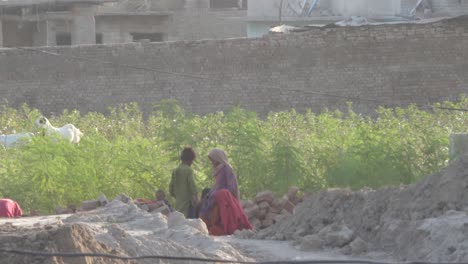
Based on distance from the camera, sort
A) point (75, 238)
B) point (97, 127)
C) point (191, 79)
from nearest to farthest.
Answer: point (75, 238), point (97, 127), point (191, 79)

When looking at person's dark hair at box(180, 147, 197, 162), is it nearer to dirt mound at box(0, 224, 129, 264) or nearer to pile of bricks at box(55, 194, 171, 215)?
pile of bricks at box(55, 194, 171, 215)

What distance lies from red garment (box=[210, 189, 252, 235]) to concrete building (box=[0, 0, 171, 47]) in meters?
22.9

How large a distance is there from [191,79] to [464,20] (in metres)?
5.58

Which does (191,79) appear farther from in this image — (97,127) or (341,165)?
(341,165)

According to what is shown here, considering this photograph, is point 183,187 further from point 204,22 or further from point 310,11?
point 204,22

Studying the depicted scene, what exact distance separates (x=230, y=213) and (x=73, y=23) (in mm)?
23722

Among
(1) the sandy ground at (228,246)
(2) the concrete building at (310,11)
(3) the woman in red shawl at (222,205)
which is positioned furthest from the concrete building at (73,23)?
(1) the sandy ground at (228,246)

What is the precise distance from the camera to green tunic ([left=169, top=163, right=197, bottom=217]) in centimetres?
1179

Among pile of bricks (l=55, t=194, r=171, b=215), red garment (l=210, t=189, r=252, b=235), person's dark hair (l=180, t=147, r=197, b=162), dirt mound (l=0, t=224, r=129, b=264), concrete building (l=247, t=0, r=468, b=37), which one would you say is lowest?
pile of bricks (l=55, t=194, r=171, b=215)

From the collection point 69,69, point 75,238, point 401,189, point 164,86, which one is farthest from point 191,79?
point 75,238

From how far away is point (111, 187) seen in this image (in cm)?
1361

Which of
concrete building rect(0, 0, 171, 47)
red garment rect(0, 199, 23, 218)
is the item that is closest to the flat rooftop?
concrete building rect(0, 0, 171, 47)

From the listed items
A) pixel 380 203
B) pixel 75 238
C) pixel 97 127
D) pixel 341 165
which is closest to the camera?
pixel 75 238

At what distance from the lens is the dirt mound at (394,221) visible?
28.9 ft
